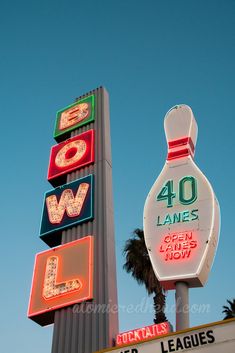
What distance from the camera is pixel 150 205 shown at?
12.4m

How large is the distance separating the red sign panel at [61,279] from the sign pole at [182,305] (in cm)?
537

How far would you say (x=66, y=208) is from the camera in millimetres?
18875

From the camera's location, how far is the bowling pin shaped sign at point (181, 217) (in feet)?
35.9

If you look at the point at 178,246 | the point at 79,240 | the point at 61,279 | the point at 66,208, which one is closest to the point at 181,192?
the point at 178,246

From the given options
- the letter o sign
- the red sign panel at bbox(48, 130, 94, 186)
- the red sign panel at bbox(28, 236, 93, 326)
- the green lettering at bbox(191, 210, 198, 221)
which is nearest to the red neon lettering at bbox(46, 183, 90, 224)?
the red sign panel at bbox(48, 130, 94, 186)

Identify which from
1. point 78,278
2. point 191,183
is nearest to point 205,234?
point 191,183

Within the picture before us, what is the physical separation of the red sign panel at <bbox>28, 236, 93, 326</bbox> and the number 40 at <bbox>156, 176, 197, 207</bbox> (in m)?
5.04

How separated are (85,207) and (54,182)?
Answer: 3.22m

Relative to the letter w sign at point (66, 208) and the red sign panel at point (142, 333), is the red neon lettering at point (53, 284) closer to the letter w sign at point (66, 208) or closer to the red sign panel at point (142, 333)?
the letter w sign at point (66, 208)

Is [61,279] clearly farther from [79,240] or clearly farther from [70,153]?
[70,153]

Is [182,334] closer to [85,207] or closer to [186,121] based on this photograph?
[186,121]

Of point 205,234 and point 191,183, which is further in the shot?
point 191,183

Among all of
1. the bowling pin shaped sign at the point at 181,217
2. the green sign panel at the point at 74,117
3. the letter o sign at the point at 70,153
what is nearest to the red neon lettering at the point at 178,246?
the bowling pin shaped sign at the point at 181,217

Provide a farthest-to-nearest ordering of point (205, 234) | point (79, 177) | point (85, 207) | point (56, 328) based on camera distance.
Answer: point (79, 177)
point (85, 207)
point (56, 328)
point (205, 234)
